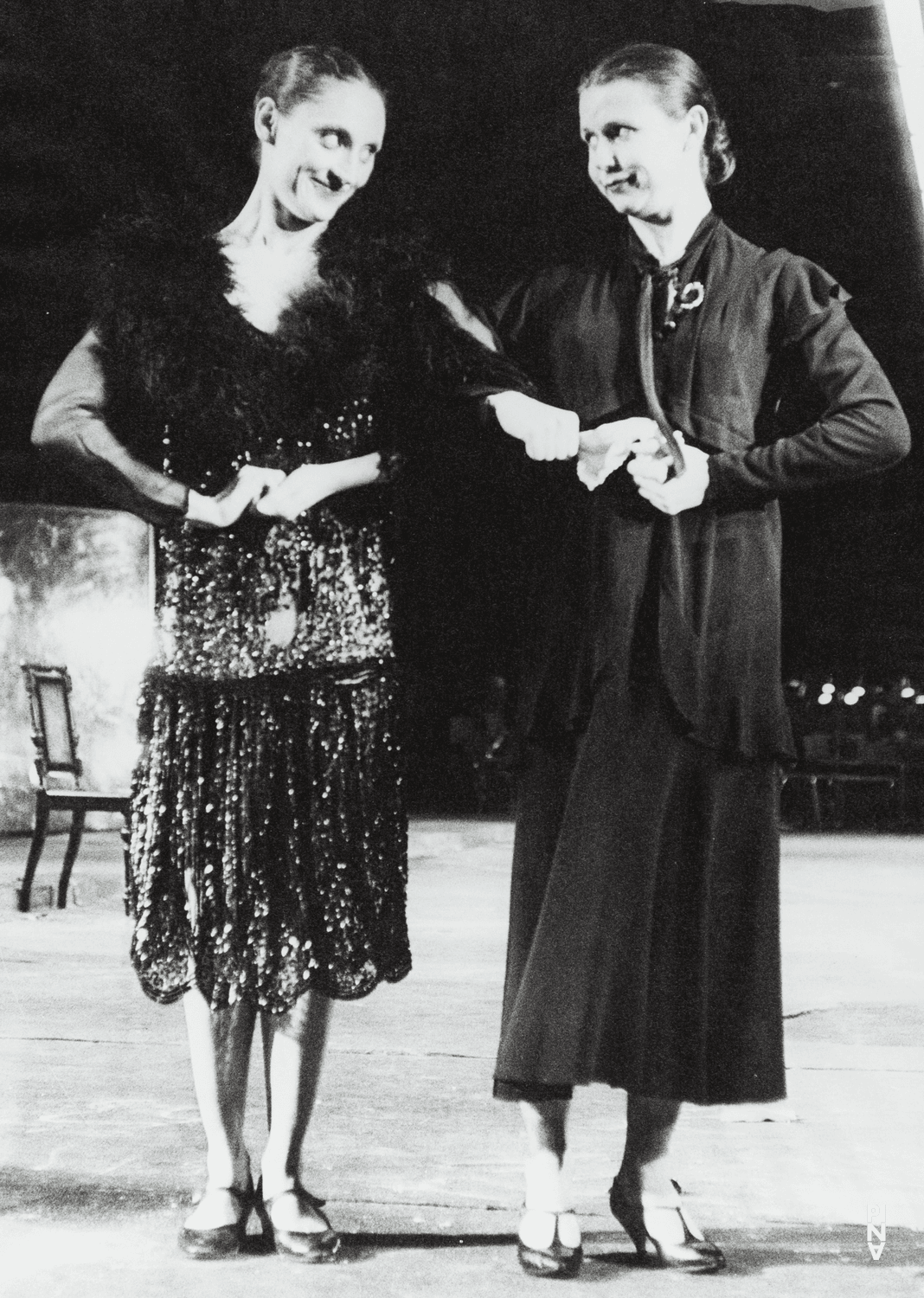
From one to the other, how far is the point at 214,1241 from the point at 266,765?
2.27 feet

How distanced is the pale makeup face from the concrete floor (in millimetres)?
1565

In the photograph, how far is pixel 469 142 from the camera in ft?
14.7

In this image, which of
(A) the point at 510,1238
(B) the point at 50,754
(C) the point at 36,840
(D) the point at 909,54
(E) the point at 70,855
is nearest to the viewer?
(A) the point at 510,1238

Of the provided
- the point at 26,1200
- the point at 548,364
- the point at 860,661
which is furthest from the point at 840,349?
the point at 860,661

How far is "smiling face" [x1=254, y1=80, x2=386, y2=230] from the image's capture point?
2.50 m

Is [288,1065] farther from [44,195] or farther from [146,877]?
[44,195]

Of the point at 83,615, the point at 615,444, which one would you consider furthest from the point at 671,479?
the point at 83,615

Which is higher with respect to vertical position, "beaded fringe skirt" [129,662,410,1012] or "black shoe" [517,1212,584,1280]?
"beaded fringe skirt" [129,662,410,1012]

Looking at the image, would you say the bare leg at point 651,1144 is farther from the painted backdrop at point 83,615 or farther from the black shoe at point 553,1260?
the painted backdrop at point 83,615

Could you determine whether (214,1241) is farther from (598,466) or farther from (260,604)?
(598,466)

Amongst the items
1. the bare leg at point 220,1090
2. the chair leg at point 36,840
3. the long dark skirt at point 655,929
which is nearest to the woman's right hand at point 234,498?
the long dark skirt at point 655,929

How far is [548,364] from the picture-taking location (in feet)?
8.46

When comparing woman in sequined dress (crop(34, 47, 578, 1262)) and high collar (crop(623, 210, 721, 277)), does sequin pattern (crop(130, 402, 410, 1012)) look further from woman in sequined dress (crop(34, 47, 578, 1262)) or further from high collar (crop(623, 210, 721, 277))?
high collar (crop(623, 210, 721, 277))

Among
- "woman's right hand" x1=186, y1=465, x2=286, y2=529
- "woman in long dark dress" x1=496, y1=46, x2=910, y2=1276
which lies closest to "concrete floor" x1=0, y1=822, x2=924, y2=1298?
"woman in long dark dress" x1=496, y1=46, x2=910, y2=1276
